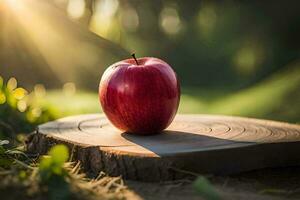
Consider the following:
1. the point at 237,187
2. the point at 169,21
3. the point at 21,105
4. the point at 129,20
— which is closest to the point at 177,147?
the point at 237,187

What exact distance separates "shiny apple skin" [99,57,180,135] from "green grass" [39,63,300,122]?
1835 mm

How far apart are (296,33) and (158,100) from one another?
4413 millimetres

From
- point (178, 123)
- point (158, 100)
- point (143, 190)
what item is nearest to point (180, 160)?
point (143, 190)

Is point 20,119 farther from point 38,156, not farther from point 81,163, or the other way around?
point 81,163

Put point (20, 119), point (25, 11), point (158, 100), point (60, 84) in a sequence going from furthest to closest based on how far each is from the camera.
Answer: point (60, 84)
point (25, 11)
point (20, 119)
point (158, 100)

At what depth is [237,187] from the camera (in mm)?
2477

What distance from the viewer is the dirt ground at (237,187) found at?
2.29 metres

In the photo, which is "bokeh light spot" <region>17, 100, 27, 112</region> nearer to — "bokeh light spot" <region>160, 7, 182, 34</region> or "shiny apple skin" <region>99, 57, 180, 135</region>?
"shiny apple skin" <region>99, 57, 180, 135</region>

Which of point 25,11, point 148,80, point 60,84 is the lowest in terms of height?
point 60,84

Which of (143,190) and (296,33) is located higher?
(296,33)

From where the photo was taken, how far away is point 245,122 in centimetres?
333

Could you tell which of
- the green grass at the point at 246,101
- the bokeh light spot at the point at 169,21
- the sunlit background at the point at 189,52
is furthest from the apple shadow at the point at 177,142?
the bokeh light spot at the point at 169,21

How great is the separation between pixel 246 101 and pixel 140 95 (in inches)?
129

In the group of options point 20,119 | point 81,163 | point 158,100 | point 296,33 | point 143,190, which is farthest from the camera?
point 296,33
